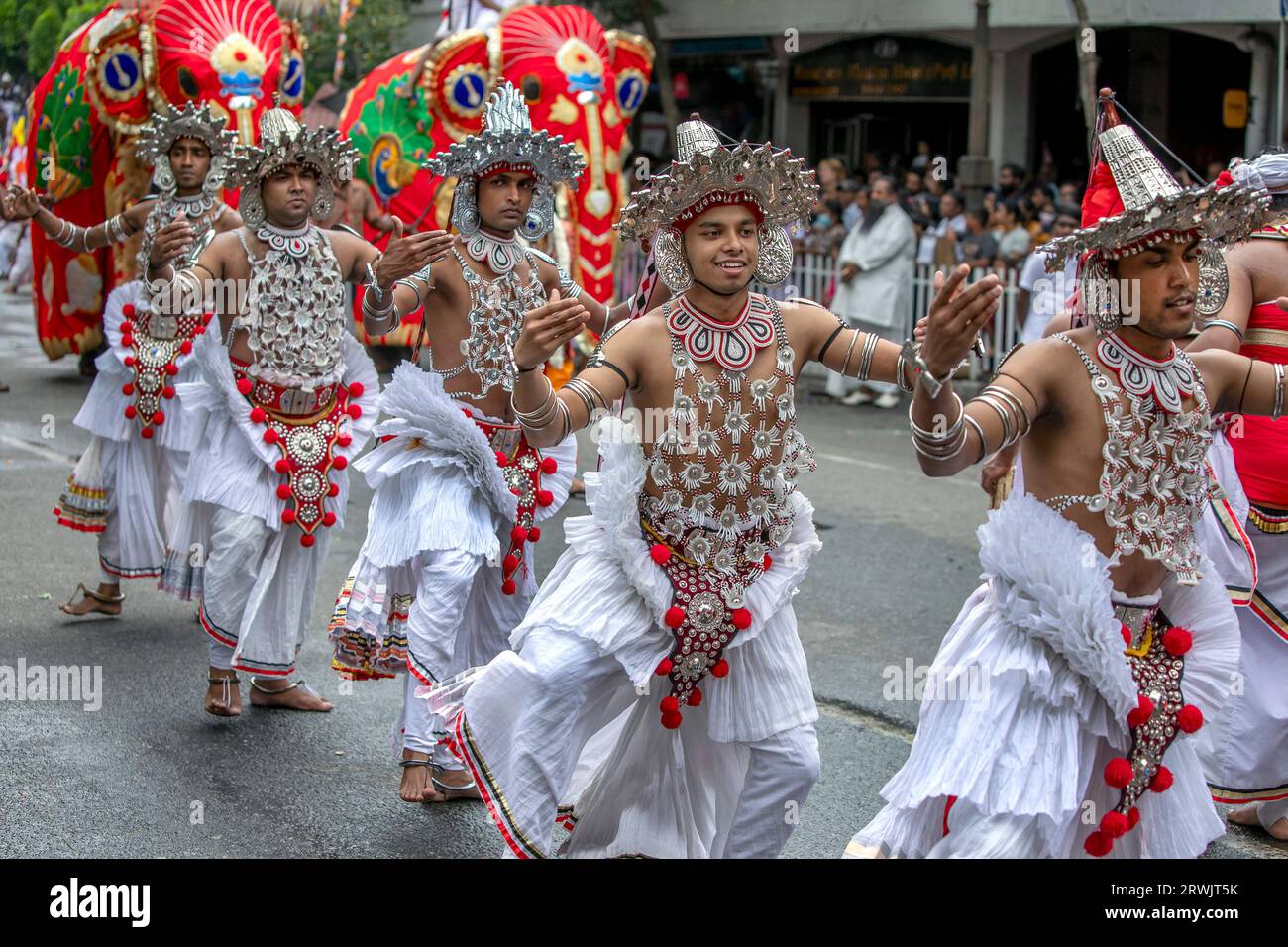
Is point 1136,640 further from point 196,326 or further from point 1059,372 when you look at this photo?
point 196,326

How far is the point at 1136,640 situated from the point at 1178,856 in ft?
1.66

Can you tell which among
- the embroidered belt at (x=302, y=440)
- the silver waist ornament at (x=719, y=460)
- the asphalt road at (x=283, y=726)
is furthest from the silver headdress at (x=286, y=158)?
the silver waist ornament at (x=719, y=460)

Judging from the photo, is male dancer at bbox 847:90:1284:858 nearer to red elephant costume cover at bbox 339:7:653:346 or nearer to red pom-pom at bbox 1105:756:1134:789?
red pom-pom at bbox 1105:756:1134:789

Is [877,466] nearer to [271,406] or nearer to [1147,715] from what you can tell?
[271,406]

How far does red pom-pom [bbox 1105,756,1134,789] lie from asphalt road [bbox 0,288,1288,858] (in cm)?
121

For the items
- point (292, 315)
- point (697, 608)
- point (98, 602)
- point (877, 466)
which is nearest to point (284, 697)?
Answer: point (292, 315)

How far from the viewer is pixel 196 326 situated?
7492 mm

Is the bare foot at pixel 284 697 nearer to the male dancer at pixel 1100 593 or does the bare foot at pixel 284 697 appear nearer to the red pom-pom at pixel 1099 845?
the male dancer at pixel 1100 593

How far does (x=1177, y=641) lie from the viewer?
160 inches

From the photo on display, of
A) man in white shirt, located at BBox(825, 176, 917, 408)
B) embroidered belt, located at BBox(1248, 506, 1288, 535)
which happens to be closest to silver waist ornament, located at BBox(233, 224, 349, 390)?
embroidered belt, located at BBox(1248, 506, 1288, 535)

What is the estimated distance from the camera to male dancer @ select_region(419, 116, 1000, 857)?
14.0ft

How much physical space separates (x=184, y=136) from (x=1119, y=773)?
511cm

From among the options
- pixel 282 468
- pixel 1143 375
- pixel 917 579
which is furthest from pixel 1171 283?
pixel 917 579

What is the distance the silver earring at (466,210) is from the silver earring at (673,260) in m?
1.32
